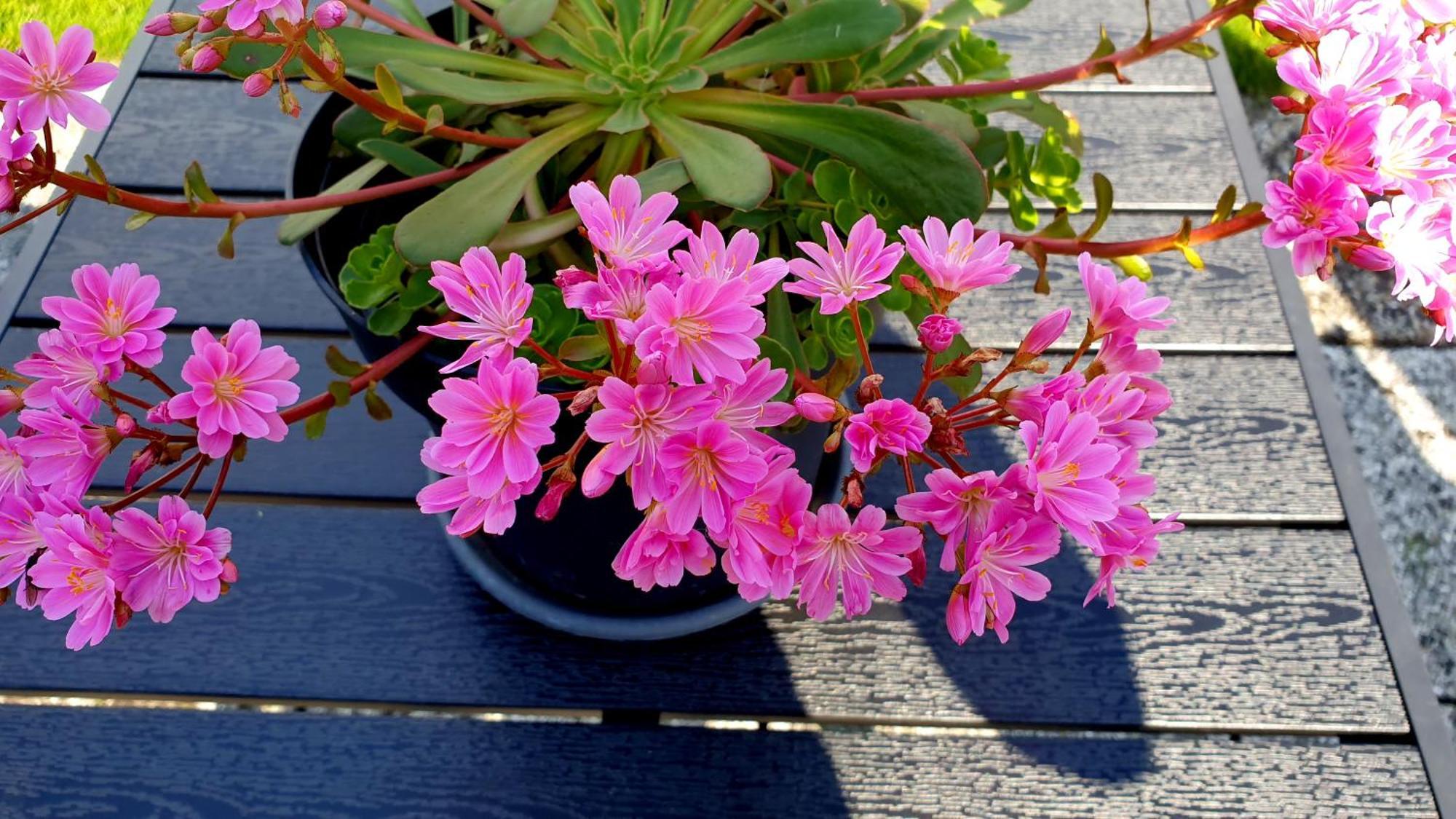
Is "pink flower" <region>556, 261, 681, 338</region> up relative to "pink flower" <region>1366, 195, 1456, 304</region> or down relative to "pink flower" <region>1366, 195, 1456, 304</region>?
up

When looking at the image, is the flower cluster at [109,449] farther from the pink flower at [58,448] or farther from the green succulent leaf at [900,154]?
the green succulent leaf at [900,154]

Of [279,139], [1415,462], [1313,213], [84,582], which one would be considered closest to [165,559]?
[84,582]

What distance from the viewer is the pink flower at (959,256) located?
55 centimetres

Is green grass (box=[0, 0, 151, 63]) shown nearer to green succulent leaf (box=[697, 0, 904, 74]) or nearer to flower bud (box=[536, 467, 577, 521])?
green succulent leaf (box=[697, 0, 904, 74])

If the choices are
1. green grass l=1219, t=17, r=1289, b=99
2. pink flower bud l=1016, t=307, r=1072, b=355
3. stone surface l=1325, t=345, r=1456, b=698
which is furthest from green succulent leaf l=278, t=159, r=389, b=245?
green grass l=1219, t=17, r=1289, b=99

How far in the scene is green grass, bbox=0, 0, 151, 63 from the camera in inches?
61.8

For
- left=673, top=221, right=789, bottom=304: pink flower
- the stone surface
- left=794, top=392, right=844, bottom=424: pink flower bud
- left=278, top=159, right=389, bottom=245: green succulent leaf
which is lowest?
the stone surface

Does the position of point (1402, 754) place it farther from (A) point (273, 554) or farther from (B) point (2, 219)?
(B) point (2, 219)

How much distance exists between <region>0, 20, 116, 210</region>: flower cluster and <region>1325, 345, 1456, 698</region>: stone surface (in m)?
1.56

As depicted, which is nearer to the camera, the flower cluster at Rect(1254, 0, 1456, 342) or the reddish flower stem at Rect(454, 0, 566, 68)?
the flower cluster at Rect(1254, 0, 1456, 342)

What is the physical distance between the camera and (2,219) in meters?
1.46

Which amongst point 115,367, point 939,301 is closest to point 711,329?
point 939,301

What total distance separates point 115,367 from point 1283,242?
0.60 metres

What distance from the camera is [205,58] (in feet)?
1.87
